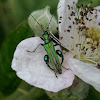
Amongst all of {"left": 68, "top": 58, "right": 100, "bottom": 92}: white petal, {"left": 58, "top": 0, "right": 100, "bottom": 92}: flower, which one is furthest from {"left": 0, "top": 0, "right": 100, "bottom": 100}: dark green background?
{"left": 68, "top": 58, "right": 100, "bottom": 92}: white petal

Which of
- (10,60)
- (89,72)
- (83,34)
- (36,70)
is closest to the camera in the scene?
(89,72)

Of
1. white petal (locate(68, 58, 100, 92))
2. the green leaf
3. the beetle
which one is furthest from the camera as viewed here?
the green leaf

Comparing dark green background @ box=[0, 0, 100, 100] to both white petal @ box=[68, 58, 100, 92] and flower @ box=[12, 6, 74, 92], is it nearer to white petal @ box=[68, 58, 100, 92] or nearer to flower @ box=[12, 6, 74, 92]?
flower @ box=[12, 6, 74, 92]

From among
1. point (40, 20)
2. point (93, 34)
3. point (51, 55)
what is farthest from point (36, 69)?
point (93, 34)

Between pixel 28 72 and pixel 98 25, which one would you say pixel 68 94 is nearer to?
pixel 28 72

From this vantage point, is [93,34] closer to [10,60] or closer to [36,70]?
[36,70]

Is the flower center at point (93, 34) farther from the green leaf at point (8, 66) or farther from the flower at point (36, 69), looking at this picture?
the green leaf at point (8, 66)

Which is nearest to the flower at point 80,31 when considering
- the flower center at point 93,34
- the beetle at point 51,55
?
the flower center at point 93,34
